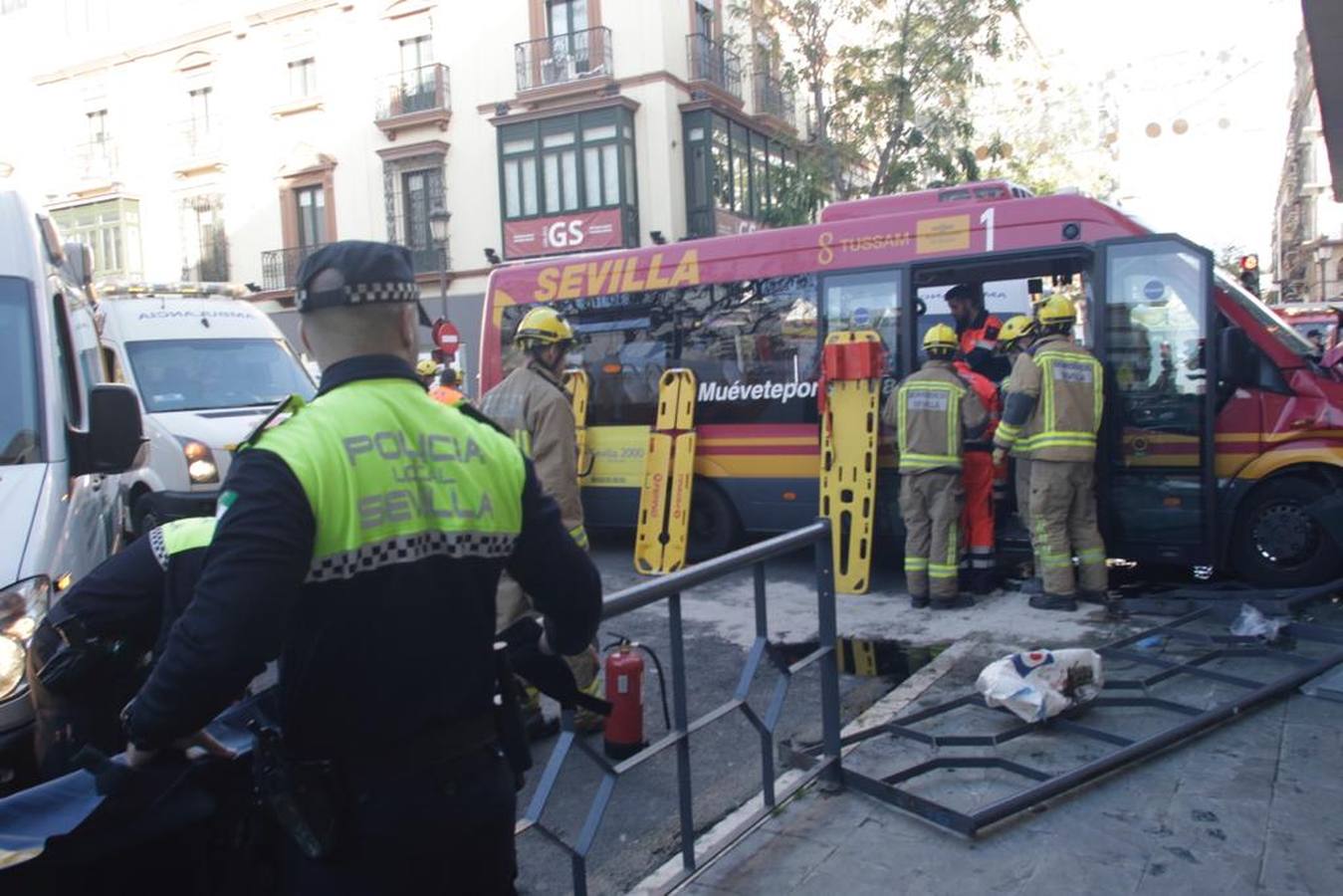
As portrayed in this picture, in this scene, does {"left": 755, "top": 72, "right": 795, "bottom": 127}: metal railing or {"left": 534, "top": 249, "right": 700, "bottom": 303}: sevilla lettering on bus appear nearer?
{"left": 534, "top": 249, "right": 700, "bottom": 303}: sevilla lettering on bus

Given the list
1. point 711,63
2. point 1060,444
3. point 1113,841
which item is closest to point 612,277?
point 1060,444

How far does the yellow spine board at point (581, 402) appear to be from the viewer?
9.40 meters

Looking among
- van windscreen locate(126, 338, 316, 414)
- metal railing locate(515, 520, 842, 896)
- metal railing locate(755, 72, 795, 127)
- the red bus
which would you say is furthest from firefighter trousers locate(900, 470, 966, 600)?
metal railing locate(755, 72, 795, 127)

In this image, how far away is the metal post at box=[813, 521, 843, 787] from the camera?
404 cm

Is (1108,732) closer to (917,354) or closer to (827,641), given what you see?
(827,641)

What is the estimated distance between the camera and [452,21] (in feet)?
87.4

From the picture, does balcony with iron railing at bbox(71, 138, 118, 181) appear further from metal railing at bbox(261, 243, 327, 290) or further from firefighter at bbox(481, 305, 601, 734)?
firefighter at bbox(481, 305, 601, 734)

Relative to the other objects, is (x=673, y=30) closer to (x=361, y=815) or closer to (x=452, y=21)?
(x=452, y=21)

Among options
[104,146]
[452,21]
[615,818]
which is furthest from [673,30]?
[615,818]

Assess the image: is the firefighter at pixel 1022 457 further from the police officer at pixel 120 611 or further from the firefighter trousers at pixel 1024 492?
the police officer at pixel 120 611

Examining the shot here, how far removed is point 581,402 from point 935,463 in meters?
3.40

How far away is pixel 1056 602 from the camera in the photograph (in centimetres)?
702

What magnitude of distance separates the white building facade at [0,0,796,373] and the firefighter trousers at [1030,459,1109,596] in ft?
50.8

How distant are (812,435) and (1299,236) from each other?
46038 mm
